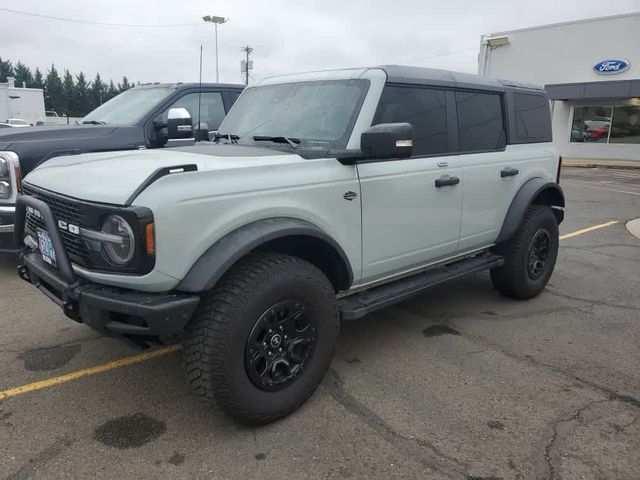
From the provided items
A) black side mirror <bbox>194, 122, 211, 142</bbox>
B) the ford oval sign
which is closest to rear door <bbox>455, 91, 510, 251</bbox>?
black side mirror <bbox>194, 122, 211, 142</bbox>

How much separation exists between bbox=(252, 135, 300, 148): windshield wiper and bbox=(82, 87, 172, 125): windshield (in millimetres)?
2661

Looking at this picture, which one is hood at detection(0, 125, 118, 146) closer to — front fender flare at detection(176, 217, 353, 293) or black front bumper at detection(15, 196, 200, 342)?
black front bumper at detection(15, 196, 200, 342)

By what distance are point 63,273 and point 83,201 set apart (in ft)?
1.29

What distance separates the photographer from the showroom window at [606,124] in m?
23.9

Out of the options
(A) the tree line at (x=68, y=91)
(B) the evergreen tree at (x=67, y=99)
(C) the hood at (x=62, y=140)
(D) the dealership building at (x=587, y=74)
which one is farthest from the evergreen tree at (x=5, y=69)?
(C) the hood at (x=62, y=140)

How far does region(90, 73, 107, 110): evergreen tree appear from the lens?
91037 millimetres

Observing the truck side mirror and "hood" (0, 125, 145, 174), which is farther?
"hood" (0, 125, 145, 174)

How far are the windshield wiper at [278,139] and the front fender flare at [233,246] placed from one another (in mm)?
753

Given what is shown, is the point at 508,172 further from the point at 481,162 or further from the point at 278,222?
the point at 278,222

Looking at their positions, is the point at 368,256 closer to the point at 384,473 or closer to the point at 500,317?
the point at 384,473

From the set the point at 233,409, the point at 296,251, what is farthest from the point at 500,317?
the point at 233,409

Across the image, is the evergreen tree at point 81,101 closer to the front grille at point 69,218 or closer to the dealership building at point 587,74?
the dealership building at point 587,74

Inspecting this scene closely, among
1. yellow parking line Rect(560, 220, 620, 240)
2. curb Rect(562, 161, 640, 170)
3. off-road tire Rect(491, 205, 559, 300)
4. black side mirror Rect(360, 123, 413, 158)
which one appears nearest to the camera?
black side mirror Rect(360, 123, 413, 158)

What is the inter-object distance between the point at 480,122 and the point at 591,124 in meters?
24.3
